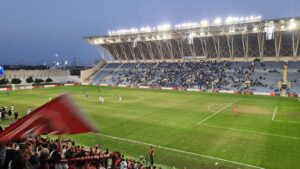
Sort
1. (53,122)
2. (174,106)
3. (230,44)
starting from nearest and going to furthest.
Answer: (53,122) → (174,106) → (230,44)

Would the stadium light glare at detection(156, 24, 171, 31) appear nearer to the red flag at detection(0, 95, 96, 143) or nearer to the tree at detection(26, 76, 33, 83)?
the tree at detection(26, 76, 33, 83)

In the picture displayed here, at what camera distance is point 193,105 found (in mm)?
46000

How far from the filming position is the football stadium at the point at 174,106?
7520mm

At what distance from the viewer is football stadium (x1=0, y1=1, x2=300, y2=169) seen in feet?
24.7

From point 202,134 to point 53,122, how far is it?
2405 centimetres

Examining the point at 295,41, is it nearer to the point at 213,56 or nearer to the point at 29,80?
the point at 213,56

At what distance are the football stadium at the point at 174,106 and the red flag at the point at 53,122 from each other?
0.06 ft

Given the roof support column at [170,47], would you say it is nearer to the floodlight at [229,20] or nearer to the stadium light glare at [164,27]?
the stadium light glare at [164,27]

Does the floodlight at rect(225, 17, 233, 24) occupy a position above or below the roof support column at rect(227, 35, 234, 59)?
above

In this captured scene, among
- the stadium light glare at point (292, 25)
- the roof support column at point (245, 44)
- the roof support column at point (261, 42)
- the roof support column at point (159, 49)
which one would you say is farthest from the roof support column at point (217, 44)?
the stadium light glare at point (292, 25)

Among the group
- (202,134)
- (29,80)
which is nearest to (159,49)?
(29,80)

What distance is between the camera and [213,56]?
3250 inches

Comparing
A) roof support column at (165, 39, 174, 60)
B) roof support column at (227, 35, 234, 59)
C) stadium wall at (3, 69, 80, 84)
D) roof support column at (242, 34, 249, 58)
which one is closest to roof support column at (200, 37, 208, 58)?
roof support column at (227, 35, 234, 59)

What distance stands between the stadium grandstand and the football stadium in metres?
0.27
